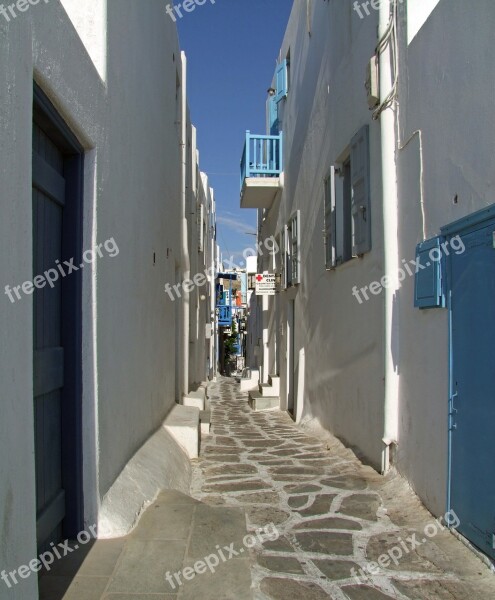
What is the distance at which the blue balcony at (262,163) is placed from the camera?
13.8 metres

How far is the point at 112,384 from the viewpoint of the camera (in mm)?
4078

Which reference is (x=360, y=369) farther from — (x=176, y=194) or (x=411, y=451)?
(x=176, y=194)

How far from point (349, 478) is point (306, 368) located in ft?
14.7

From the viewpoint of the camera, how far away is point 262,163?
1411 cm

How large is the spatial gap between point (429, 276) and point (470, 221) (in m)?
0.72

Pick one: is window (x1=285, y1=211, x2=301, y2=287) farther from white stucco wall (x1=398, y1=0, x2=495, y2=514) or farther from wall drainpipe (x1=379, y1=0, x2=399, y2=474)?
white stucco wall (x1=398, y1=0, x2=495, y2=514)

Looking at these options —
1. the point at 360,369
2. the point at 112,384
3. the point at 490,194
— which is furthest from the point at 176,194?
the point at 490,194

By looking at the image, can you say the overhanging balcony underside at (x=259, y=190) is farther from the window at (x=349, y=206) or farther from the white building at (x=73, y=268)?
the white building at (x=73, y=268)

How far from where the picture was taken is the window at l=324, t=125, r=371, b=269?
6.04 metres
